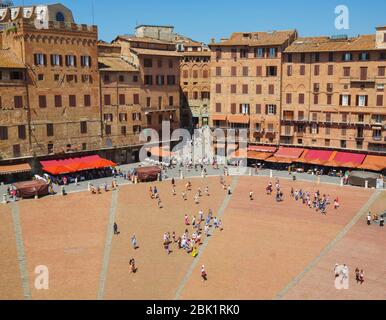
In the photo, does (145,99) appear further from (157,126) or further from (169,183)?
(169,183)

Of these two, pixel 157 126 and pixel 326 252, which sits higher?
pixel 157 126

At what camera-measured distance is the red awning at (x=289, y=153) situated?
206 ft

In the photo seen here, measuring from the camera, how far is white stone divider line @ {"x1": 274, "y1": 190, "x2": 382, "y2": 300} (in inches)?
Answer: 1206

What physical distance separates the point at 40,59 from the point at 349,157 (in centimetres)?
3827

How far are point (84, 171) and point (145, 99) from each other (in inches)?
562

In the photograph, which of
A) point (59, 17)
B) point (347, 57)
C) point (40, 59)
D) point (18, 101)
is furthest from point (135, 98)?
point (347, 57)

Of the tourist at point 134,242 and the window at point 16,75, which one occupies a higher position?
the window at point 16,75

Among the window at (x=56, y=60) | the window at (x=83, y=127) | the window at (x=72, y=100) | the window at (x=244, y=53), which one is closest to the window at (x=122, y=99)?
the window at (x=83, y=127)

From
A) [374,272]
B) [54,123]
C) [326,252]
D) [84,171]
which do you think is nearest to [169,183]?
[84,171]

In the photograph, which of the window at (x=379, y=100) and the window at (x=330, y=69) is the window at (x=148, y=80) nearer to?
the window at (x=330, y=69)

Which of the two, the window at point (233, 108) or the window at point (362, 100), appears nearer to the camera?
the window at point (362, 100)

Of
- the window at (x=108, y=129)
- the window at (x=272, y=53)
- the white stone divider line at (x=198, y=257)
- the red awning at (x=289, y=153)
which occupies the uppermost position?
the window at (x=272, y=53)

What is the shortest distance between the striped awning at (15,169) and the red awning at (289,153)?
30.6 m

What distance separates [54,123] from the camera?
58.2m
